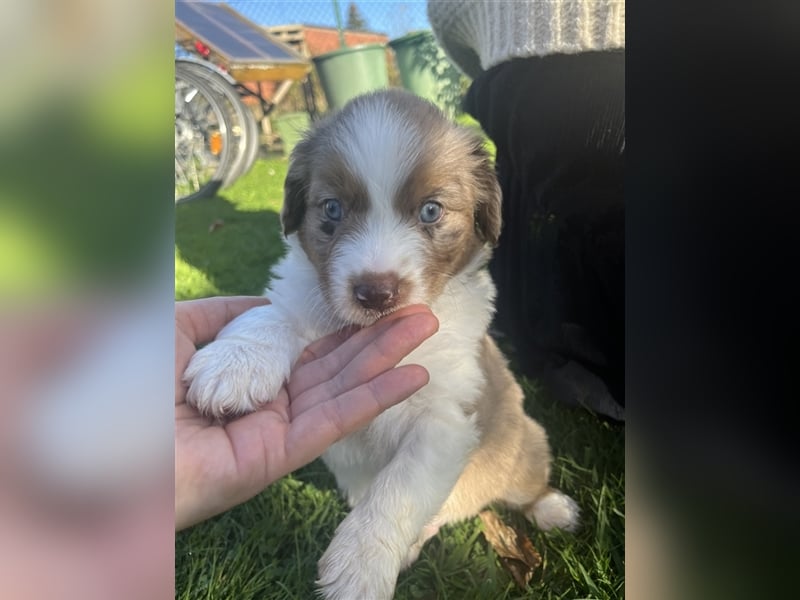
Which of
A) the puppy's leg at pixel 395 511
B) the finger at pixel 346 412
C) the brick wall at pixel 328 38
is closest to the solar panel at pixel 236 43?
the brick wall at pixel 328 38

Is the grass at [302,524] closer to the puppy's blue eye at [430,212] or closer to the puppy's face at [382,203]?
the puppy's face at [382,203]

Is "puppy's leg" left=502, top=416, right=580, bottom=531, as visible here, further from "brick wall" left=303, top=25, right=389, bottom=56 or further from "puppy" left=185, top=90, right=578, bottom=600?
"brick wall" left=303, top=25, right=389, bottom=56

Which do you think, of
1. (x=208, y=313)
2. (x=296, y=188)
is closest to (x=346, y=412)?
(x=208, y=313)

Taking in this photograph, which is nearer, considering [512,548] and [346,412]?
[346,412]

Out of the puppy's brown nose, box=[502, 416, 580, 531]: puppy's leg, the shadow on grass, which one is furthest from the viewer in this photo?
box=[502, 416, 580, 531]: puppy's leg

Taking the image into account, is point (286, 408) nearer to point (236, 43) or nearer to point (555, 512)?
point (555, 512)

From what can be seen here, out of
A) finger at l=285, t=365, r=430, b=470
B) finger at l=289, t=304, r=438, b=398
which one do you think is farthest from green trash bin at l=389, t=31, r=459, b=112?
finger at l=285, t=365, r=430, b=470

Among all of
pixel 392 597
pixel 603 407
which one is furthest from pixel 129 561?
pixel 603 407
